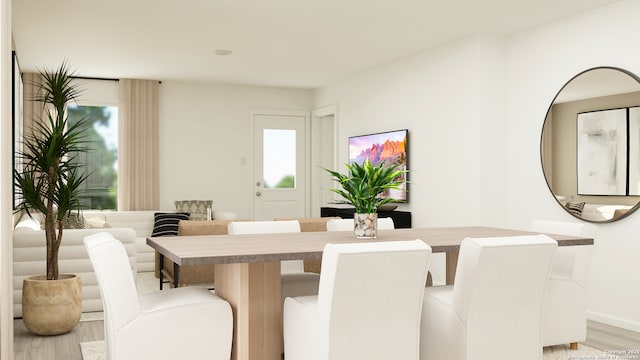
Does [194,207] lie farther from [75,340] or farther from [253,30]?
[75,340]

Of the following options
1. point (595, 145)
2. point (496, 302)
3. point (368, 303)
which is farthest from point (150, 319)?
point (595, 145)

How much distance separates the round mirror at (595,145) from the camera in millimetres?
4719

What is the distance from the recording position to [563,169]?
5305mm

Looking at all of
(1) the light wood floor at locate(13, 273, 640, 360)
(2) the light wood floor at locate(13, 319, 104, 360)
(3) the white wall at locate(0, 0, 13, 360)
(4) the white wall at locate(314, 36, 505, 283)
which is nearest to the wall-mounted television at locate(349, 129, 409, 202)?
(4) the white wall at locate(314, 36, 505, 283)

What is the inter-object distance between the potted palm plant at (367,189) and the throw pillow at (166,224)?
194 inches

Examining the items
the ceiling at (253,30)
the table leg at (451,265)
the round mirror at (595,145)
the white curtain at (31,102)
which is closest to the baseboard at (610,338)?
the round mirror at (595,145)

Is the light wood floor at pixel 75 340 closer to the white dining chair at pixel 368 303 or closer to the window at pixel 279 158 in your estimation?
the white dining chair at pixel 368 303

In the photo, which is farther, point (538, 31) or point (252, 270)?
point (538, 31)

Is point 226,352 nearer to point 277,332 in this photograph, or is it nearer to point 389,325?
point 277,332

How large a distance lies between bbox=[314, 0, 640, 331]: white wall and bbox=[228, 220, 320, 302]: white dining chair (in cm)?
239

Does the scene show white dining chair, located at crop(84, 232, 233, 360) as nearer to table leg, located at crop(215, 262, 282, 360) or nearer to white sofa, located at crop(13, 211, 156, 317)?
table leg, located at crop(215, 262, 282, 360)

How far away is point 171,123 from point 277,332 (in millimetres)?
6299

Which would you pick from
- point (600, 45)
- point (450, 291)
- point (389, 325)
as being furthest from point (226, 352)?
point (600, 45)

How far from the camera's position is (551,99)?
544 cm
